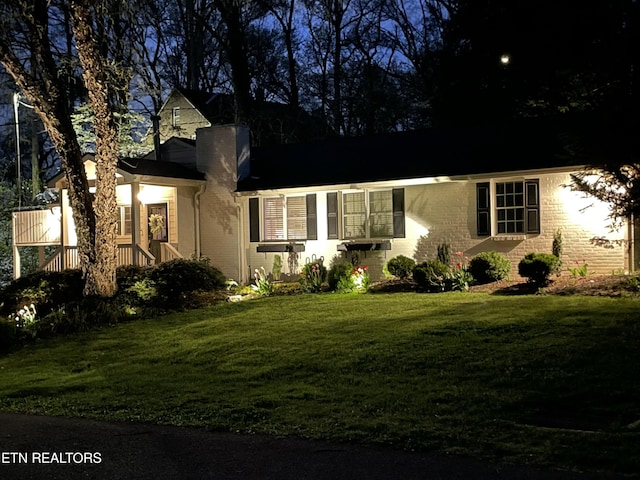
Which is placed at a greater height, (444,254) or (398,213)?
(398,213)

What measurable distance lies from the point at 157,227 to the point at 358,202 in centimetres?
619

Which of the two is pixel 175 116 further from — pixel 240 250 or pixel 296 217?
pixel 296 217

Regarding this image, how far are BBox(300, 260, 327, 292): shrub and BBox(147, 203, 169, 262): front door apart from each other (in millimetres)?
5597

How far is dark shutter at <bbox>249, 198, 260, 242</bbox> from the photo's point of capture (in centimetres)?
2208

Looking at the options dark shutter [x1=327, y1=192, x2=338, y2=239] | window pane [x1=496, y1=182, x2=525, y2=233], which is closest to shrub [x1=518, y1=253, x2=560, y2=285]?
window pane [x1=496, y1=182, x2=525, y2=233]

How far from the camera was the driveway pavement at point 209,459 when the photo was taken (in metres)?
5.98

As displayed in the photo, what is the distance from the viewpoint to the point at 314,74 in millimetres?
41000

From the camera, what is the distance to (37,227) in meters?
23.8

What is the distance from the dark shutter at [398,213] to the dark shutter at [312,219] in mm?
2309

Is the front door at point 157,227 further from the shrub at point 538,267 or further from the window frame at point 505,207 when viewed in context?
the shrub at point 538,267

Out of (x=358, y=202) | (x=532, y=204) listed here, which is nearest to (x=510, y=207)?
(x=532, y=204)

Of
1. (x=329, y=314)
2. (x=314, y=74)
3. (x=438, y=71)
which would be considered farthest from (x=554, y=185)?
(x=314, y=74)

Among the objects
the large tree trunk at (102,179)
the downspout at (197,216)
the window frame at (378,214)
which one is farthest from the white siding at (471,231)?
the large tree trunk at (102,179)

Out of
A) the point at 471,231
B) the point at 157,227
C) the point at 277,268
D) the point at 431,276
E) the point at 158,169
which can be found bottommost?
the point at 431,276
